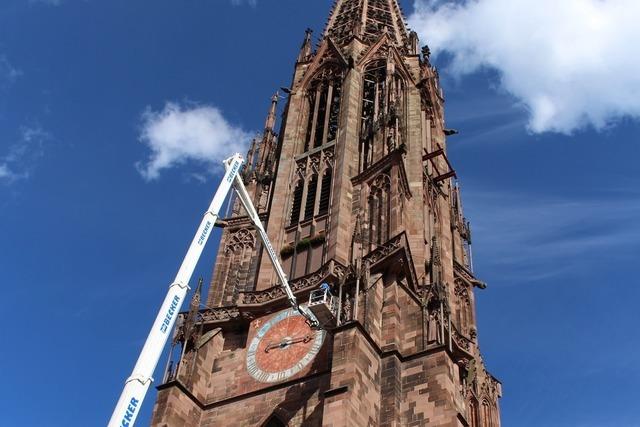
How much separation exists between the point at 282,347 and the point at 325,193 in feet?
25.3

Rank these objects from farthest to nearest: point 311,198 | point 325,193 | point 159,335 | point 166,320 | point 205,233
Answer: point 311,198 → point 325,193 → point 205,233 → point 166,320 → point 159,335

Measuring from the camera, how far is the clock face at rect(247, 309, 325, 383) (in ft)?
78.8

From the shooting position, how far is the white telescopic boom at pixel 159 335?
636 inches

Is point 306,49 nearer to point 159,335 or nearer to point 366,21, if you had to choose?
point 366,21

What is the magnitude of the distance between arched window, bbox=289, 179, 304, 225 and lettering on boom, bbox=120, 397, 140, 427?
1447cm

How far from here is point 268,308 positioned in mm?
26203

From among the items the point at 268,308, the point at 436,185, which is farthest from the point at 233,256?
the point at 436,185

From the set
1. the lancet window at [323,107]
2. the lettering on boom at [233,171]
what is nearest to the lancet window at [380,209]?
the lancet window at [323,107]

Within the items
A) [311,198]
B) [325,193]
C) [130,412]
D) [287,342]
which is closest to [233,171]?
[287,342]

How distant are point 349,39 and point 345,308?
63.4ft

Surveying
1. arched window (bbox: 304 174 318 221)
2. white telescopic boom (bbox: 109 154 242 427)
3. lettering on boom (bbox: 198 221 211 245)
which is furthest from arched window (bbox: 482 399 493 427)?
lettering on boom (bbox: 198 221 211 245)

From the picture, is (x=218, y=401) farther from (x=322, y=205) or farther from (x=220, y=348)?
(x=322, y=205)

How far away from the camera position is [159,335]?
17.8 m

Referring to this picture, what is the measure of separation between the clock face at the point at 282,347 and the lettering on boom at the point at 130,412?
25.7 feet
